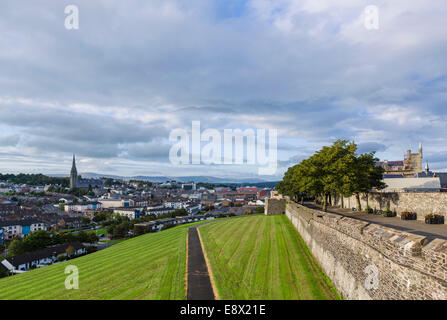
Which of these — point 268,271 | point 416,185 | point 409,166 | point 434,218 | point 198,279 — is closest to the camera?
point 198,279

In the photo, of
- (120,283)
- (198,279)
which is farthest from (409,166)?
(120,283)

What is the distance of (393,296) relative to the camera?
794cm

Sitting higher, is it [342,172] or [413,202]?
[342,172]

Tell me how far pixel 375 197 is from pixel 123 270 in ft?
80.4

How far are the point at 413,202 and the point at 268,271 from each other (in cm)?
1265

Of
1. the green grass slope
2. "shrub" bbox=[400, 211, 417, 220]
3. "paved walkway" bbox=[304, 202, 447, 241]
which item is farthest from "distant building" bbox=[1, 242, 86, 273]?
"shrub" bbox=[400, 211, 417, 220]

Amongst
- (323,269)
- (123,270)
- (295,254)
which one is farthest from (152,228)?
(323,269)

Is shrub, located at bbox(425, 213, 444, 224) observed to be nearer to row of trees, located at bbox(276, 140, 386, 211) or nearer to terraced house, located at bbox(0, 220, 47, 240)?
row of trees, located at bbox(276, 140, 386, 211)

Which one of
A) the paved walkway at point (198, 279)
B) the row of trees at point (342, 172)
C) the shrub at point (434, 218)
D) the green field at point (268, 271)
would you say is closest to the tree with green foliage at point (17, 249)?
the green field at point (268, 271)

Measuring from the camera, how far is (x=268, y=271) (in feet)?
53.8

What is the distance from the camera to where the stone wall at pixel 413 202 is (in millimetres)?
17184

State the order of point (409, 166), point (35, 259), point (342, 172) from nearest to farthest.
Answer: point (342, 172) < point (35, 259) < point (409, 166)

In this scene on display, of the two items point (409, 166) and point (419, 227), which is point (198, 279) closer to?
point (419, 227)

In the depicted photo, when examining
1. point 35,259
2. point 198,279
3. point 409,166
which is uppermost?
point 409,166
